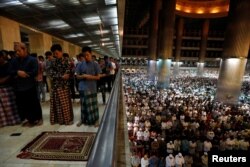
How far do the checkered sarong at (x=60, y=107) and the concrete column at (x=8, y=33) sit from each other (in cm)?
452

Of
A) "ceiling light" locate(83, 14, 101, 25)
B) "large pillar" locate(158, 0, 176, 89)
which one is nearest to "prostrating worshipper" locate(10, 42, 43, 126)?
"ceiling light" locate(83, 14, 101, 25)

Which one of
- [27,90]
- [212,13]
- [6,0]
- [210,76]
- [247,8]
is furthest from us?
[210,76]

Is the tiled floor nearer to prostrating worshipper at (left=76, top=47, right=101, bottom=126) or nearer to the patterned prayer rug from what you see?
the patterned prayer rug

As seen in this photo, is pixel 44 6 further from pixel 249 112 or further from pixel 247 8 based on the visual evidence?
pixel 249 112

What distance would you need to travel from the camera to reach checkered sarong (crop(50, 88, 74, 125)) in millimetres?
3455

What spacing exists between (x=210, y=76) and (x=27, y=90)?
46751mm

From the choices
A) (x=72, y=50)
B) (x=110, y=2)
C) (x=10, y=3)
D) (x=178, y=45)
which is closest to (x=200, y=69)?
(x=178, y=45)

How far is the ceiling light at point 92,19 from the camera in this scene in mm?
8039

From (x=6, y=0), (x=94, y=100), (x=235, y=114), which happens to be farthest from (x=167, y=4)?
(x=94, y=100)

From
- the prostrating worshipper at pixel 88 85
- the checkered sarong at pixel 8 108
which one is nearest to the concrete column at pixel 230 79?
the prostrating worshipper at pixel 88 85

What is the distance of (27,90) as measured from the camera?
11.0 ft

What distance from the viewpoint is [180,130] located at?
18.5m

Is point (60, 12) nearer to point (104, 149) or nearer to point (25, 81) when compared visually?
point (25, 81)

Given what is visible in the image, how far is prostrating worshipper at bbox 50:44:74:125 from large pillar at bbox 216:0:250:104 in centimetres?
1521
